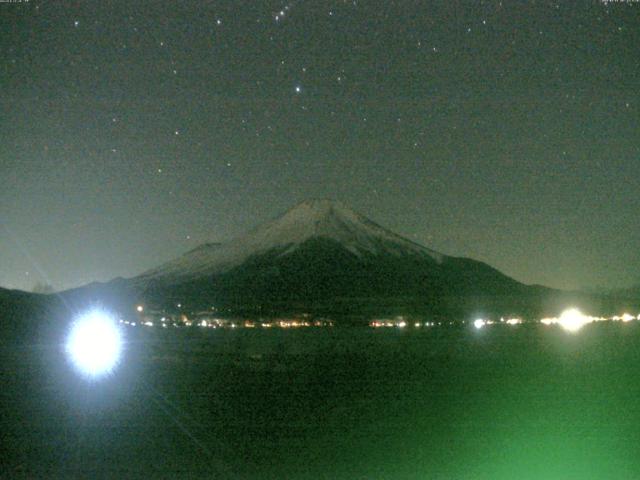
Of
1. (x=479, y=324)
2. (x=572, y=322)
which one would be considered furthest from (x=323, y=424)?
(x=572, y=322)

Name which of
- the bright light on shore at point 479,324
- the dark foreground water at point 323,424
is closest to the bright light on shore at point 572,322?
the bright light on shore at point 479,324

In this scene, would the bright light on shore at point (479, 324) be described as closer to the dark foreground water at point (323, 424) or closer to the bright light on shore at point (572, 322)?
the bright light on shore at point (572, 322)

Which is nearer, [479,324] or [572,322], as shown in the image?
[479,324]

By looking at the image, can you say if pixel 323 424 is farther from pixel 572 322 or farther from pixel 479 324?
pixel 572 322

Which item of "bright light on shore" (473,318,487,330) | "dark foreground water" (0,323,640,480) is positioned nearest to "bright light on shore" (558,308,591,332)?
"bright light on shore" (473,318,487,330)

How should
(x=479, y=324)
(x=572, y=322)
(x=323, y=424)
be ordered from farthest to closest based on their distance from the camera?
(x=572, y=322), (x=479, y=324), (x=323, y=424)

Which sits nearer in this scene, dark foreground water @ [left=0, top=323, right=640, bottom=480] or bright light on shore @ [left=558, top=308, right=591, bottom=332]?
dark foreground water @ [left=0, top=323, right=640, bottom=480]

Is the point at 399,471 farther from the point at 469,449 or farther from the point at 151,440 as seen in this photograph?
the point at 151,440

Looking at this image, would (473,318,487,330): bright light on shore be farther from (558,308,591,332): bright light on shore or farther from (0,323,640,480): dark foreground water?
(0,323,640,480): dark foreground water
